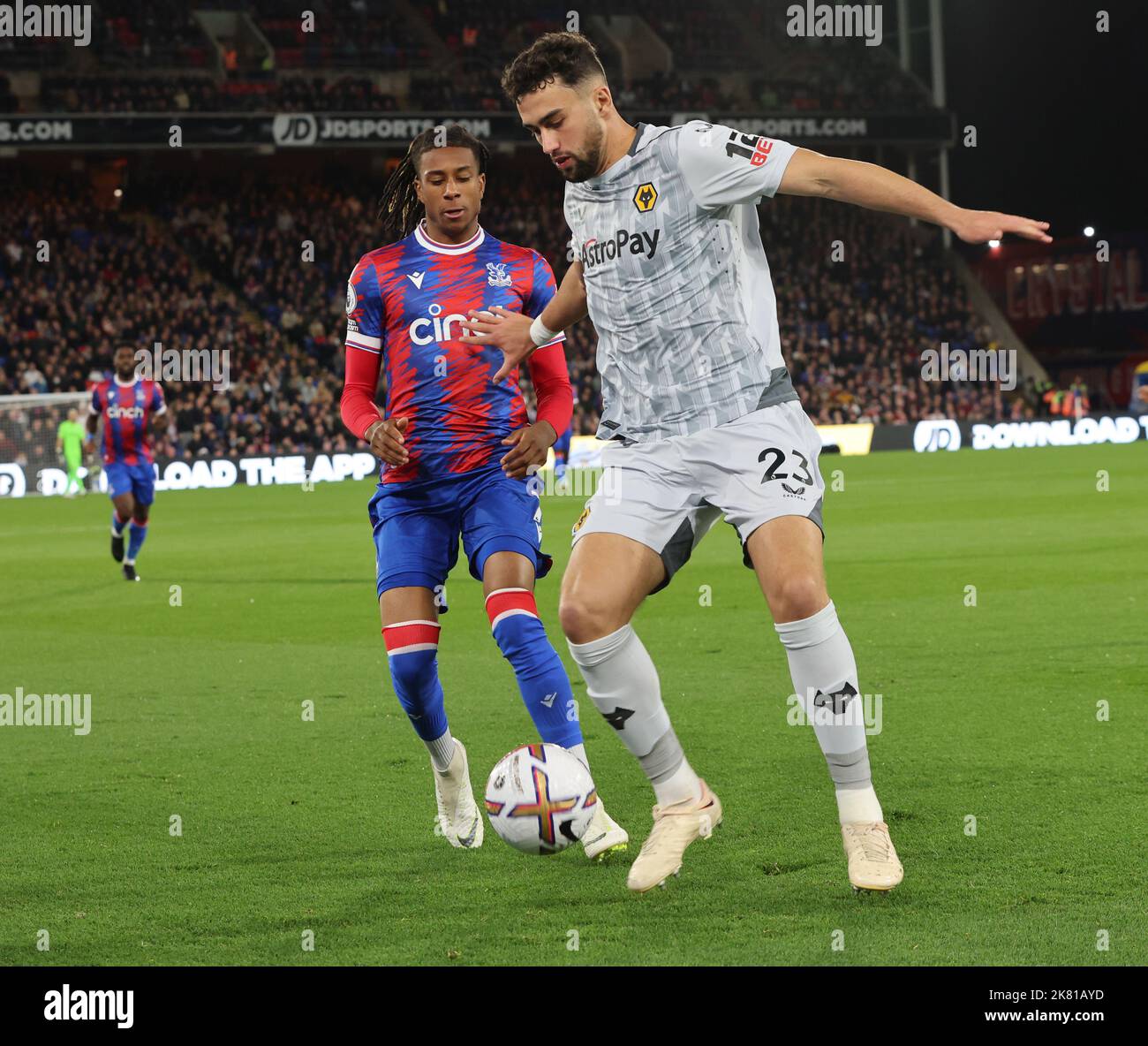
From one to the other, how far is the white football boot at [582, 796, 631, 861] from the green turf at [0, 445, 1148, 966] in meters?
0.05

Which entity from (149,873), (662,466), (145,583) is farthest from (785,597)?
(145,583)

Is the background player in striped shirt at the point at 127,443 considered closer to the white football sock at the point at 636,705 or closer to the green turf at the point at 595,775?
the green turf at the point at 595,775

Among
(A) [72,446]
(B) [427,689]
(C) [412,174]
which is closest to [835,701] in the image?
(B) [427,689]

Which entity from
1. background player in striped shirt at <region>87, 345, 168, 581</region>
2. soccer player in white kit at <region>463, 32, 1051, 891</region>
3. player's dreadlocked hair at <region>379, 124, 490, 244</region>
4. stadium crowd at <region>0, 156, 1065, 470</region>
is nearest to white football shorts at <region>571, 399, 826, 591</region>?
soccer player in white kit at <region>463, 32, 1051, 891</region>

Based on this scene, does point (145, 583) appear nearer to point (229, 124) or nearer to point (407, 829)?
point (407, 829)

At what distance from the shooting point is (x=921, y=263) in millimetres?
46719

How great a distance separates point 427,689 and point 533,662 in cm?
45

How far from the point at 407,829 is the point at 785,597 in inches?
67.8

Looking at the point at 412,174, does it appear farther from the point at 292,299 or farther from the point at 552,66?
the point at 292,299

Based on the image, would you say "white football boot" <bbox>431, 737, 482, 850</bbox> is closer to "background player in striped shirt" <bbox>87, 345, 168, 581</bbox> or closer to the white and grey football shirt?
the white and grey football shirt

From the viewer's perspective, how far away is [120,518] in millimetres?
15398

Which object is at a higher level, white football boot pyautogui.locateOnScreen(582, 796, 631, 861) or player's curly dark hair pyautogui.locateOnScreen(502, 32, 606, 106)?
player's curly dark hair pyautogui.locateOnScreen(502, 32, 606, 106)

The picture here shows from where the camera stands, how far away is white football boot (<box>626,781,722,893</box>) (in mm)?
4469

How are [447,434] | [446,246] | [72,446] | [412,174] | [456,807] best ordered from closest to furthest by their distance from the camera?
[456,807]
[447,434]
[446,246]
[412,174]
[72,446]
